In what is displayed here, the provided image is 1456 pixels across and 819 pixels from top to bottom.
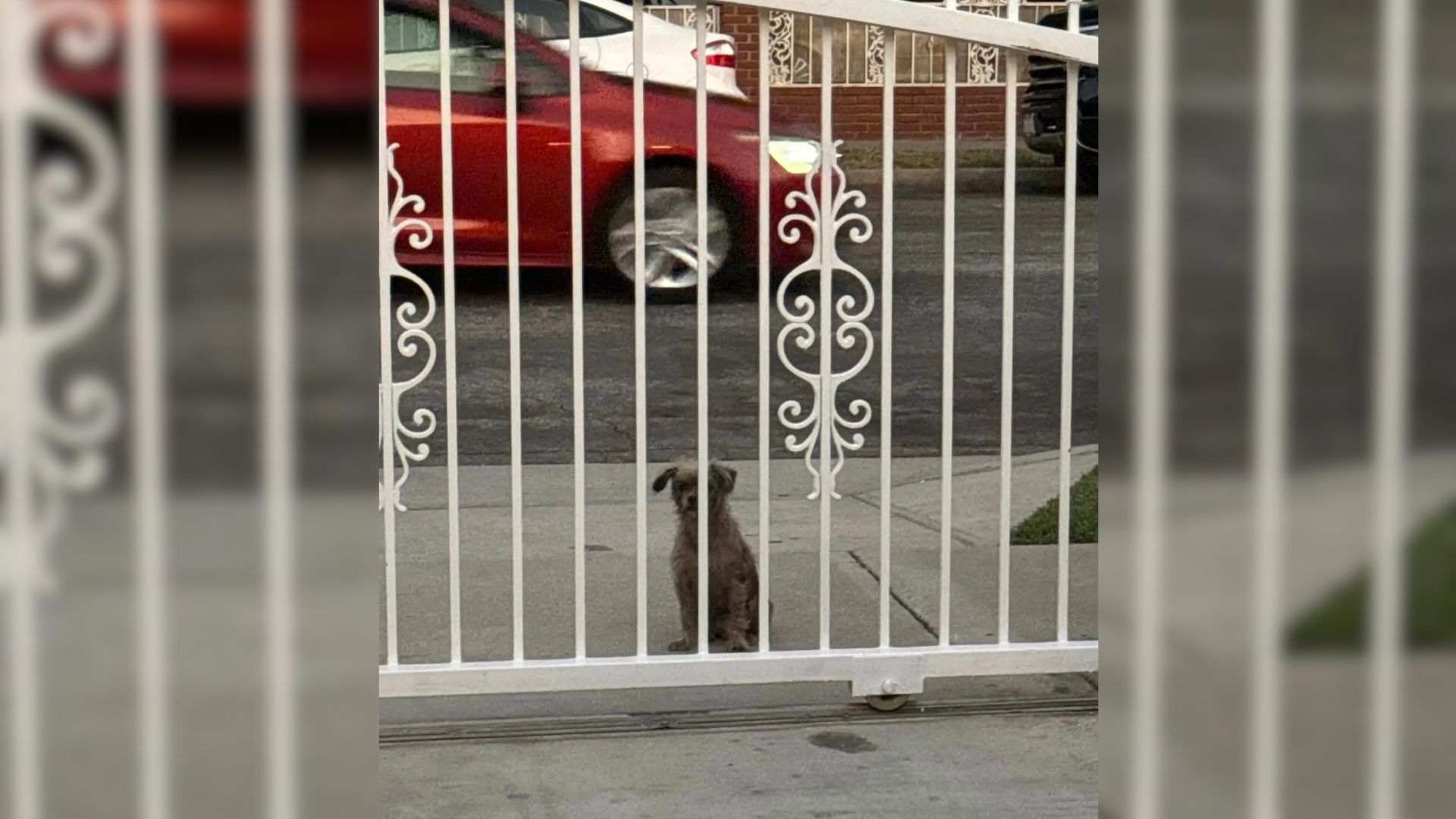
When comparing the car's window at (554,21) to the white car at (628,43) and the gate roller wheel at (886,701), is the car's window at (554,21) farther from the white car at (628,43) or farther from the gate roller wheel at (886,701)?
the gate roller wheel at (886,701)

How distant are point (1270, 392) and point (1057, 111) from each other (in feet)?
10.6

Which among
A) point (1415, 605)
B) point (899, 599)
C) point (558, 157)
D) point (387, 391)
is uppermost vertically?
point (558, 157)

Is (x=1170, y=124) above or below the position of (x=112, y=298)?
above

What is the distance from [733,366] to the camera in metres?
10.3

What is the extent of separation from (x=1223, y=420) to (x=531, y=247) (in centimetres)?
811

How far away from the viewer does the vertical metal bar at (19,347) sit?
190 cm

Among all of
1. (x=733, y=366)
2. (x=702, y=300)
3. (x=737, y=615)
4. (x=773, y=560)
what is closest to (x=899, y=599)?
(x=773, y=560)

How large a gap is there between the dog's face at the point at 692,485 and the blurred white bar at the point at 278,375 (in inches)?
117

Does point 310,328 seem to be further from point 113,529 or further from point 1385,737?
point 1385,737

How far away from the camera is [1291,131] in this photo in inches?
84.9

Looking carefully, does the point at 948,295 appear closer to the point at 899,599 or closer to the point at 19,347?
the point at 899,599

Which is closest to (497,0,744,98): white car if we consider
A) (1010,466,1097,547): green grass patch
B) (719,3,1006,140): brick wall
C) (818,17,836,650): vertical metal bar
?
(818,17,836,650): vertical metal bar

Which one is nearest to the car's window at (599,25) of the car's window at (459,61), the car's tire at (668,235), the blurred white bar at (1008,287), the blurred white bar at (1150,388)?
the car's window at (459,61)

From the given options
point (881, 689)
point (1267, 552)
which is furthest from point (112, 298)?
point (881, 689)
